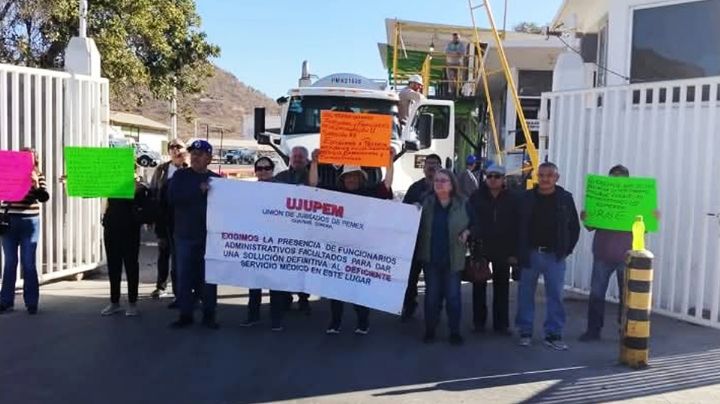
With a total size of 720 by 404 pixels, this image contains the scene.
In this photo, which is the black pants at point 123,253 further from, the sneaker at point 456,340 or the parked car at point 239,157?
the parked car at point 239,157

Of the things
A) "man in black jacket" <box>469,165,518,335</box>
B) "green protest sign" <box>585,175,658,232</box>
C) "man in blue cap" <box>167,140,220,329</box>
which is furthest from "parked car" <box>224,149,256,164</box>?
"green protest sign" <box>585,175,658,232</box>

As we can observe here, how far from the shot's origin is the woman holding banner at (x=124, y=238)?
7.68 metres

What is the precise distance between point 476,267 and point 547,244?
75cm

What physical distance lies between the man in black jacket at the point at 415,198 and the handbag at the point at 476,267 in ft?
1.78

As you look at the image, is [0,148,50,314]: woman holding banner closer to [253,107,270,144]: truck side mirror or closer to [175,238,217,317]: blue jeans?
[175,238,217,317]: blue jeans

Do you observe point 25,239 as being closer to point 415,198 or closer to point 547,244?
point 415,198

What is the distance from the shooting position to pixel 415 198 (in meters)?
7.88

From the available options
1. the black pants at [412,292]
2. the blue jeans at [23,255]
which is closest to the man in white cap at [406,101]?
the black pants at [412,292]

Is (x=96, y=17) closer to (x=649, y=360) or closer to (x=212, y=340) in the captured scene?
(x=212, y=340)

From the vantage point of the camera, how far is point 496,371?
6.29 meters

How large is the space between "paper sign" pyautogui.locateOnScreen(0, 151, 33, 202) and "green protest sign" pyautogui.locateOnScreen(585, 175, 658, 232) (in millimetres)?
5922

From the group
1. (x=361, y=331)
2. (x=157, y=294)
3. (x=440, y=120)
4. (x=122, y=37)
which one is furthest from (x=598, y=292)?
(x=122, y=37)

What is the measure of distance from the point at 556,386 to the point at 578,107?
4.72m

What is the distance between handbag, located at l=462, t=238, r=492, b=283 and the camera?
731 cm
